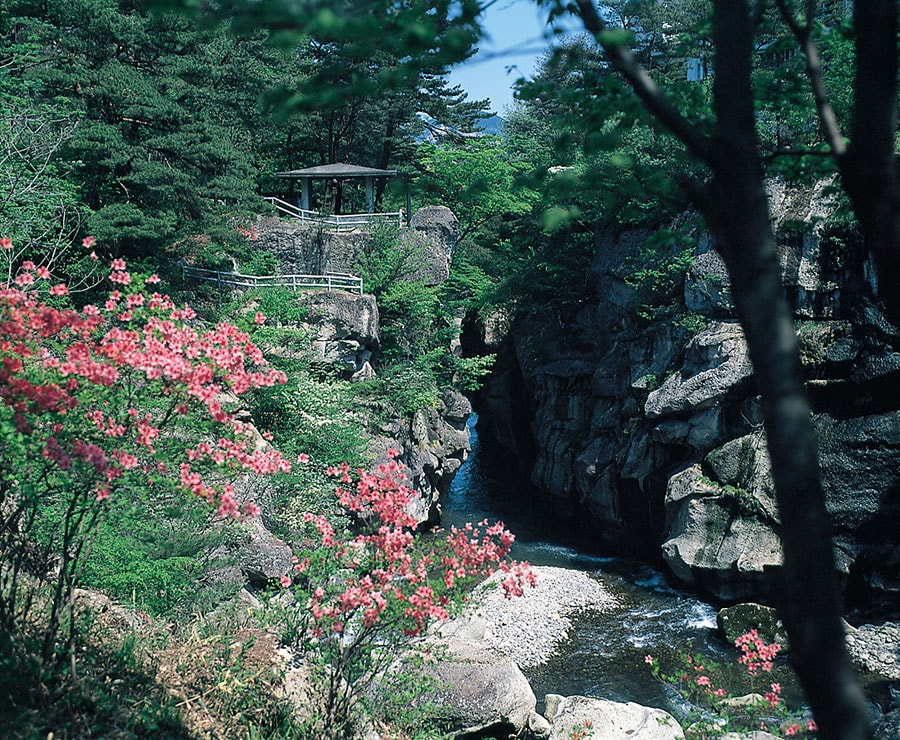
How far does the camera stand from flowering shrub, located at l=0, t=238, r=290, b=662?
4590 mm

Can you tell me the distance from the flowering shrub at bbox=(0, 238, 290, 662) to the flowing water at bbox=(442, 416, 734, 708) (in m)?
10.5

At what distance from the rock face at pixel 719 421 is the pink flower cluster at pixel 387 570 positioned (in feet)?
33.2

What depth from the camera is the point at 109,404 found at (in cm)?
516

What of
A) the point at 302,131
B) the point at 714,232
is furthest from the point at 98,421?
the point at 302,131

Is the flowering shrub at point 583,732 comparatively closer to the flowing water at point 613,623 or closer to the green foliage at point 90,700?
the flowing water at point 613,623

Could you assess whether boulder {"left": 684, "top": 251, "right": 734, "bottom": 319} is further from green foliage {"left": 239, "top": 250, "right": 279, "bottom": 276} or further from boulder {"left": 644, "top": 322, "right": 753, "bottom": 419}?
green foliage {"left": 239, "top": 250, "right": 279, "bottom": 276}

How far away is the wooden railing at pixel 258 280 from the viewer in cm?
2075

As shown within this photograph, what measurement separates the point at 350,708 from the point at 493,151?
26122 mm

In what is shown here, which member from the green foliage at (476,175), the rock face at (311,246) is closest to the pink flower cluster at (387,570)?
the rock face at (311,246)

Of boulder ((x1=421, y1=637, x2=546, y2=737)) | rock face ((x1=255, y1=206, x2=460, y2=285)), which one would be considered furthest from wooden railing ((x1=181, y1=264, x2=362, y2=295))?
boulder ((x1=421, y1=637, x2=546, y2=737))

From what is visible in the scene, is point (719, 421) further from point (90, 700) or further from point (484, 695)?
point (90, 700)

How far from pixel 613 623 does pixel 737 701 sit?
6826 mm

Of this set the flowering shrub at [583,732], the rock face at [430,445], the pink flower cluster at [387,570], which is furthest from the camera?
the rock face at [430,445]

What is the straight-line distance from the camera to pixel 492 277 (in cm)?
2822
